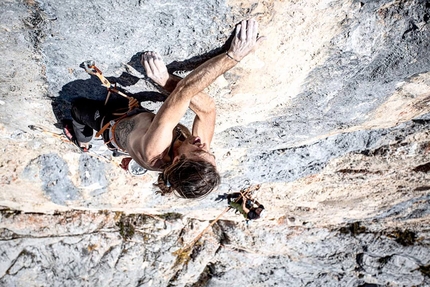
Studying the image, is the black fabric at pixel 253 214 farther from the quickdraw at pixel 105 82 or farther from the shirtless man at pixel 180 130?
the quickdraw at pixel 105 82

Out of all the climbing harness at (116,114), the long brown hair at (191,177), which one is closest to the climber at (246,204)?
the climbing harness at (116,114)

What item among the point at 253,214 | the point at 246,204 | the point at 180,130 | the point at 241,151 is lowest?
the point at 253,214

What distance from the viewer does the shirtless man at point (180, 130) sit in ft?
7.04

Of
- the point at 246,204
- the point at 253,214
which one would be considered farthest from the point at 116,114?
the point at 253,214

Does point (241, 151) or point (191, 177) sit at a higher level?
point (191, 177)

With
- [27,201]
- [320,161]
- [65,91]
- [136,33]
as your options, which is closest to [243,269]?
[320,161]

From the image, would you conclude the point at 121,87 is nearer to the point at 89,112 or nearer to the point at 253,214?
the point at 89,112

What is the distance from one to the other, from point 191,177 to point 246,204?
3.02 m

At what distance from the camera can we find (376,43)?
2.21m

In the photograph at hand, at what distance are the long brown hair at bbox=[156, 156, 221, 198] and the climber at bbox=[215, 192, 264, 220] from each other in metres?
2.79

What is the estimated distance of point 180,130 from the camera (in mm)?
2607

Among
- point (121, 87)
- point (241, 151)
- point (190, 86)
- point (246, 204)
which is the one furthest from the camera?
point (246, 204)

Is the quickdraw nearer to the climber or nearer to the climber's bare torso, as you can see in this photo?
the climber's bare torso

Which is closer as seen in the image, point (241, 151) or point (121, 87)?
point (121, 87)
